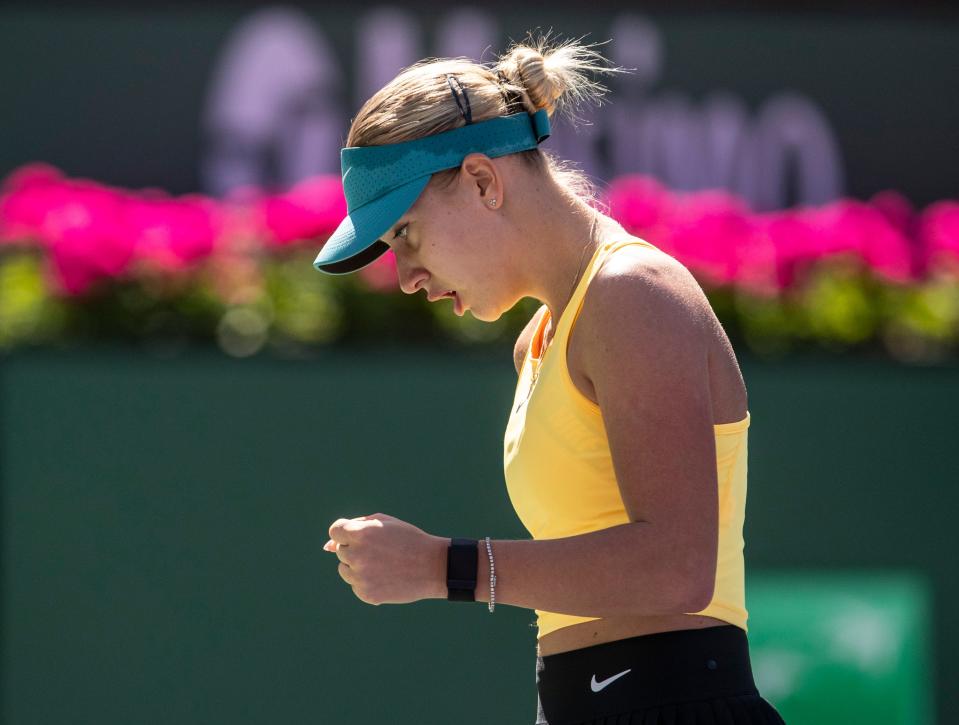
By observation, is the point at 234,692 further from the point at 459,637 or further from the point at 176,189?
the point at 176,189

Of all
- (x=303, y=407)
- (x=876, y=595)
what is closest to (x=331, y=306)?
(x=303, y=407)

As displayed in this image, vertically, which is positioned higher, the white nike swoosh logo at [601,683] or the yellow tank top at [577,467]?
the yellow tank top at [577,467]

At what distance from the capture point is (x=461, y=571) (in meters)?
1.58

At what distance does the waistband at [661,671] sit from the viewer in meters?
1.69

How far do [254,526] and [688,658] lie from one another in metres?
2.37

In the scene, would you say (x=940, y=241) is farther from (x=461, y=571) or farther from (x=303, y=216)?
(x=461, y=571)

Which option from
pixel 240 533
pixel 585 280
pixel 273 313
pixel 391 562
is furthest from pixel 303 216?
pixel 391 562

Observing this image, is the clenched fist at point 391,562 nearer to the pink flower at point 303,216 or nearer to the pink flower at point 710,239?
the pink flower at point 303,216

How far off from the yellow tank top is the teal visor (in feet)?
0.67

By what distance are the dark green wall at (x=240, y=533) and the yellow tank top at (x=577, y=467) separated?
2.10 m

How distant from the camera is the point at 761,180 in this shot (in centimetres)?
528

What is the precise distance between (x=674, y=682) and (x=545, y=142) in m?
3.63

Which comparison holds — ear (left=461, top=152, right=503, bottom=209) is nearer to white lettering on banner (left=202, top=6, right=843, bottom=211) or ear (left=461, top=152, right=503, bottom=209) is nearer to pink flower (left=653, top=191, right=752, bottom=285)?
pink flower (left=653, top=191, right=752, bottom=285)

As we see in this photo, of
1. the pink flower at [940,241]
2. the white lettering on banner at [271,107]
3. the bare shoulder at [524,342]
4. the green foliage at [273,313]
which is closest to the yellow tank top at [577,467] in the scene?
the bare shoulder at [524,342]
